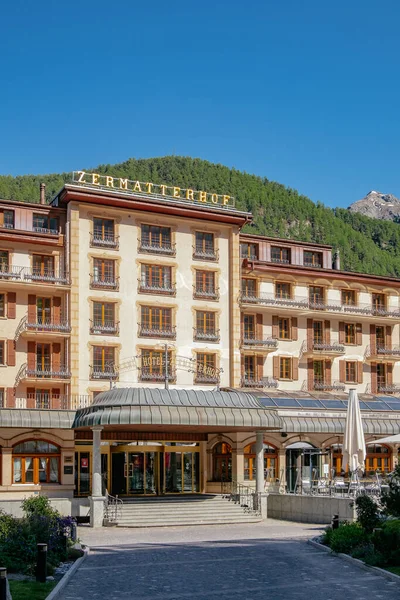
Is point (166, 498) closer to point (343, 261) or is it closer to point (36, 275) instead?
point (36, 275)

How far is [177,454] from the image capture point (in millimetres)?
52781

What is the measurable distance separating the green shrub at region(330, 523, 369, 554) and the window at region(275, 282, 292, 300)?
3355 centimetres

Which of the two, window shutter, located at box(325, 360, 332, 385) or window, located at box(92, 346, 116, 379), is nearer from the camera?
window, located at box(92, 346, 116, 379)

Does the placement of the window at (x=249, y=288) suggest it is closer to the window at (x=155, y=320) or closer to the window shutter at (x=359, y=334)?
the window at (x=155, y=320)

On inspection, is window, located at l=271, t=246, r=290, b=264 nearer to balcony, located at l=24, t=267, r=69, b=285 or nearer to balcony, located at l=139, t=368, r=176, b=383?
balcony, located at l=139, t=368, r=176, b=383

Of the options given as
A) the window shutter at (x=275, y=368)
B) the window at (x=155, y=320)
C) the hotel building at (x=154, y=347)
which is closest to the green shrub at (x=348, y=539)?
the hotel building at (x=154, y=347)

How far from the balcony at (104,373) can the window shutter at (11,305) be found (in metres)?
5.50

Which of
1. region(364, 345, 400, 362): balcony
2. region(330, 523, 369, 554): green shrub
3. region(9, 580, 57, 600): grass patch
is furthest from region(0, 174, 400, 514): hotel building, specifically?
region(9, 580, 57, 600): grass patch

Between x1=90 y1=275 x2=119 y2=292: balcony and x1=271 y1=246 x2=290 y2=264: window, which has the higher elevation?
x1=271 y1=246 x2=290 y2=264: window

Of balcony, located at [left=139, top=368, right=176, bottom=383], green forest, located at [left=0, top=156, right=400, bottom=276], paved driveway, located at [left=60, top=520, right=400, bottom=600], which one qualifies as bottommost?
paved driveway, located at [left=60, top=520, right=400, bottom=600]

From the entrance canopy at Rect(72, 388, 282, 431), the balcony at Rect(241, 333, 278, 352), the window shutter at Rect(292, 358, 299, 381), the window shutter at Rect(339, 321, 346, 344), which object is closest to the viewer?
the entrance canopy at Rect(72, 388, 282, 431)

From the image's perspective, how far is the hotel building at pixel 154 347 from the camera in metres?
49.0

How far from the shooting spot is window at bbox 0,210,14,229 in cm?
5338

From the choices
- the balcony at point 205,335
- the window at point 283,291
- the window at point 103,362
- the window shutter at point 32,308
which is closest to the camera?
the window shutter at point 32,308
